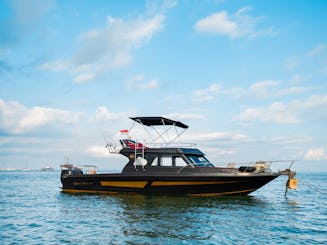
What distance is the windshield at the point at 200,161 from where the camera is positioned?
58.1 ft

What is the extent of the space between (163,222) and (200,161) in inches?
300

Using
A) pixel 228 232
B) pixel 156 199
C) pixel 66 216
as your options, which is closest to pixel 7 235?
pixel 66 216

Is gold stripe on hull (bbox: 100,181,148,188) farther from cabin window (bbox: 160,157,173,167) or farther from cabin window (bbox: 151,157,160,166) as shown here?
cabin window (bbox: 160,157,173,167)

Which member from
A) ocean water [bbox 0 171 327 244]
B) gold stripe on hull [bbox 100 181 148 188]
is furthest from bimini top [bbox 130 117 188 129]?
ocean water [bbox 0 171 327 244]

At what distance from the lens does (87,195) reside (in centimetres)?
1919

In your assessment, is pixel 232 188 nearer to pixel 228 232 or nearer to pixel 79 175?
pixel 228 232

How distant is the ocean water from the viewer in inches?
374

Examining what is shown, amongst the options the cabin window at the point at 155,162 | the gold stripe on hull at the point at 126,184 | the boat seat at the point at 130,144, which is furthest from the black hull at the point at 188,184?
the boat seat at the point at 130,144

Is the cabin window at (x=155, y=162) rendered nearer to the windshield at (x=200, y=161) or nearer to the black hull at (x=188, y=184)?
the black hull at (x=188, y=184)

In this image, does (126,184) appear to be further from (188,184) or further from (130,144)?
(188,184)

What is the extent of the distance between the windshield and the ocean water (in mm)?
1983

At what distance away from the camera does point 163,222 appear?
11336mm

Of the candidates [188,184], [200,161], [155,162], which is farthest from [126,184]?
[200,161]

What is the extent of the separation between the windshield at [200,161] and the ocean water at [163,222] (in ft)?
6.51
